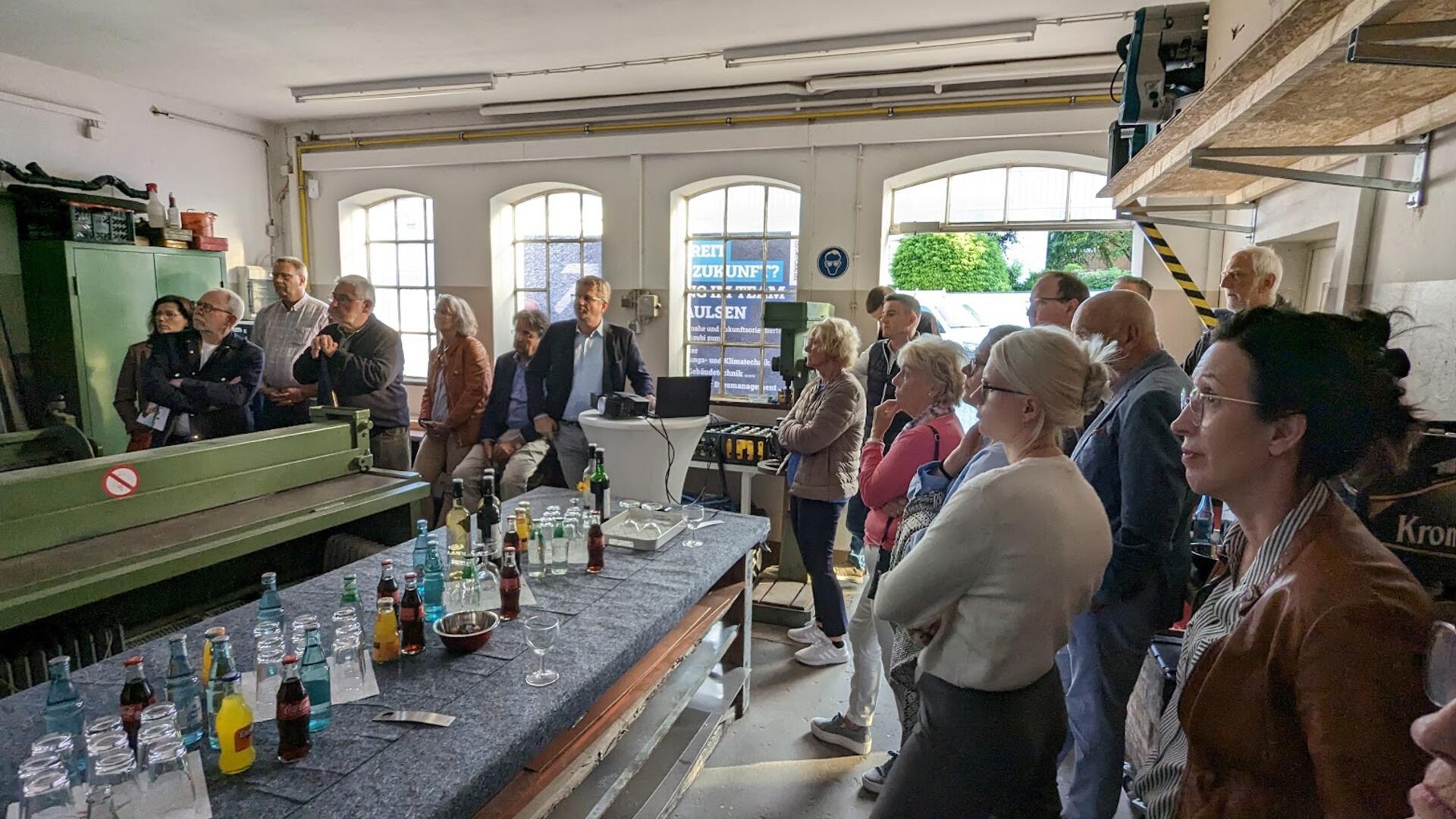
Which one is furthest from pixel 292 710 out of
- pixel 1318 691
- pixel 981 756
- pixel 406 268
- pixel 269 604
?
pixel 406 268

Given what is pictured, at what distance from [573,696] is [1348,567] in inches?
52.8

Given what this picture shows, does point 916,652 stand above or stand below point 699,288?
below

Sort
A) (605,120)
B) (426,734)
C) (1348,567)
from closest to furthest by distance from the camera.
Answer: (1348,567), (426,734), (605,120)

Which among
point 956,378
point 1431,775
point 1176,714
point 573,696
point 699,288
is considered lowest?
point 573,696

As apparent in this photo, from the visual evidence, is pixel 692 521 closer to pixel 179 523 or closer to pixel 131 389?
pixel 179 523

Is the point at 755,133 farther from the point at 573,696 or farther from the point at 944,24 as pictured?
the point at 573,696

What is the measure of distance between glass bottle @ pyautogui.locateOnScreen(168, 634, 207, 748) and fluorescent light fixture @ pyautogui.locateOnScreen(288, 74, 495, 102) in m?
4.37

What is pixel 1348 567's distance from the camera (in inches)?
35.9

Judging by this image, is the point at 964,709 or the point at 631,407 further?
the point at 631,407

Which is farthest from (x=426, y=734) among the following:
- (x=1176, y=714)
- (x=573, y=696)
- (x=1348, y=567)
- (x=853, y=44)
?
(x=853, y=44)

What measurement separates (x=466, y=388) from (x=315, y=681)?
2.90m

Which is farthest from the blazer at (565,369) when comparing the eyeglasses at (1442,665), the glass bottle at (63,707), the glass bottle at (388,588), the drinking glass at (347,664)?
the eyeglasses at (1442,665)

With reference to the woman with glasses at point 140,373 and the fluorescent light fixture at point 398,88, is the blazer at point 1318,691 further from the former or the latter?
the fluorescent light fixture at point 398,88

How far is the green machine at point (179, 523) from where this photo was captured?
2008mm
